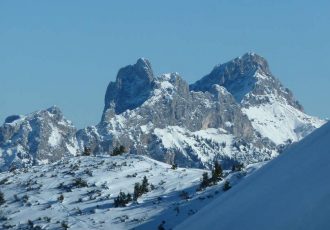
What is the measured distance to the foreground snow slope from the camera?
19.6ft

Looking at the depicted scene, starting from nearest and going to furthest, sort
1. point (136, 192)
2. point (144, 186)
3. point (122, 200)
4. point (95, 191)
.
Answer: point (122, 200) → point (136, 192) → point (144, 186) → point (95, 191)

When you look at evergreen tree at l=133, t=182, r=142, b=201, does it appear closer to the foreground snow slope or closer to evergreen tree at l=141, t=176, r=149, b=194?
evergreen tree at l=141, t=176, r=149, b=194

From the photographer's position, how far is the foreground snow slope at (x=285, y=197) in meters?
5.97

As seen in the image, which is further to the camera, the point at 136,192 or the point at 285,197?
the point at 136,192

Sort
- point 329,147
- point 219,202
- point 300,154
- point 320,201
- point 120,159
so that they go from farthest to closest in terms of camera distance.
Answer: point 120,159 → point 219,202 → point 300,154 → point 329,147 → point 320,201

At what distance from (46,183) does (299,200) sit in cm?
4096

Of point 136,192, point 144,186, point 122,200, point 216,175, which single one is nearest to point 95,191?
point 144,186

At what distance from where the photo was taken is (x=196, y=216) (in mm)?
8586

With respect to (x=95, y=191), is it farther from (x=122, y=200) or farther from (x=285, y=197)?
(x=285, y=197)

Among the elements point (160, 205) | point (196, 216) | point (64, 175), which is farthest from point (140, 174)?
point (196, 216)

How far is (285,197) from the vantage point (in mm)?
6617

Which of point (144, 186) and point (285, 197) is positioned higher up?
point (144, 186)

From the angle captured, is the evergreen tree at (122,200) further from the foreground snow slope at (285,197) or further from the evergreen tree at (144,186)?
the foreground snow slope at (285,197)

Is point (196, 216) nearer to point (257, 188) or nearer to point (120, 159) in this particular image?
point (257, 188)
